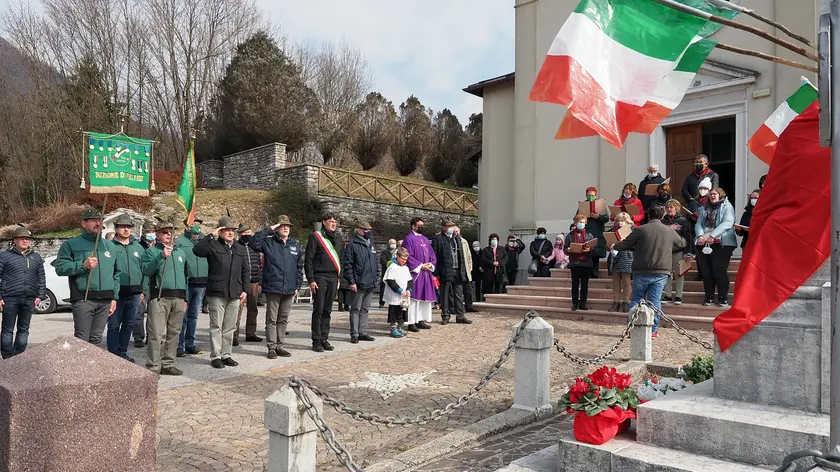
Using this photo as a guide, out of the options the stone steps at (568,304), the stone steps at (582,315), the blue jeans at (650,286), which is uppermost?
the blue jeans at (650,286)

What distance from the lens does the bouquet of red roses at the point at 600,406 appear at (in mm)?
3975

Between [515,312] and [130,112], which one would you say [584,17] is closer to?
[515,312]

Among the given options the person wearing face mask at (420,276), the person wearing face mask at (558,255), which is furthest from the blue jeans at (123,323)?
the person wearing face mask at (558,255)

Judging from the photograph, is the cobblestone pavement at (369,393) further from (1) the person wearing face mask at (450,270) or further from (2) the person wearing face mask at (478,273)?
(2) the person wearing face mask at (478,273)

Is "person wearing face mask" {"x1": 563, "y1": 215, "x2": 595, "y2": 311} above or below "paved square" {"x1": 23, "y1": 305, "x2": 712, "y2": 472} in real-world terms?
above

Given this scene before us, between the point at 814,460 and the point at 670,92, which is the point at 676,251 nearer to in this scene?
the point at 670,92

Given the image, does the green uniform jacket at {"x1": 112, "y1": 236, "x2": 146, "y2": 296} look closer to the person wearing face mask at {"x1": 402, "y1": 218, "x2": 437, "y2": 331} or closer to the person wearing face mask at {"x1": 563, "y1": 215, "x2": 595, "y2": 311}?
the person wearing face mask at {"x1": 402, "y1": 218, "x2": 437, "y2": 331}

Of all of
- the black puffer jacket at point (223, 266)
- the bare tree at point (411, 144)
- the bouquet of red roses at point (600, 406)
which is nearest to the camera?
the bouquet of red roses at point (600, 406)

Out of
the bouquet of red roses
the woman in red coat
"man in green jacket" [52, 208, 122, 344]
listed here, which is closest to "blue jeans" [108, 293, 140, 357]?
"man in green jacket" [52, 208, 122, 344]

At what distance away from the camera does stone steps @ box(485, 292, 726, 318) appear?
10655mm

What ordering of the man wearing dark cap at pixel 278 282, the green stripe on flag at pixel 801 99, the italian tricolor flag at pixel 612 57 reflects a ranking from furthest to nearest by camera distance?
Answer: the man wearing dark cap at pixel 278 282
the green stripe on flag at pixel 801 99
the italian tricolor flag at pixel 612 57

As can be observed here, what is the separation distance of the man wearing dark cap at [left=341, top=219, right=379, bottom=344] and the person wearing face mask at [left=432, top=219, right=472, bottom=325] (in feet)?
6.52

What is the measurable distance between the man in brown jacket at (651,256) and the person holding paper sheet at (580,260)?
6.72 ft

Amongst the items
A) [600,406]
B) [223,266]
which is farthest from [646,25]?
[223,266]
